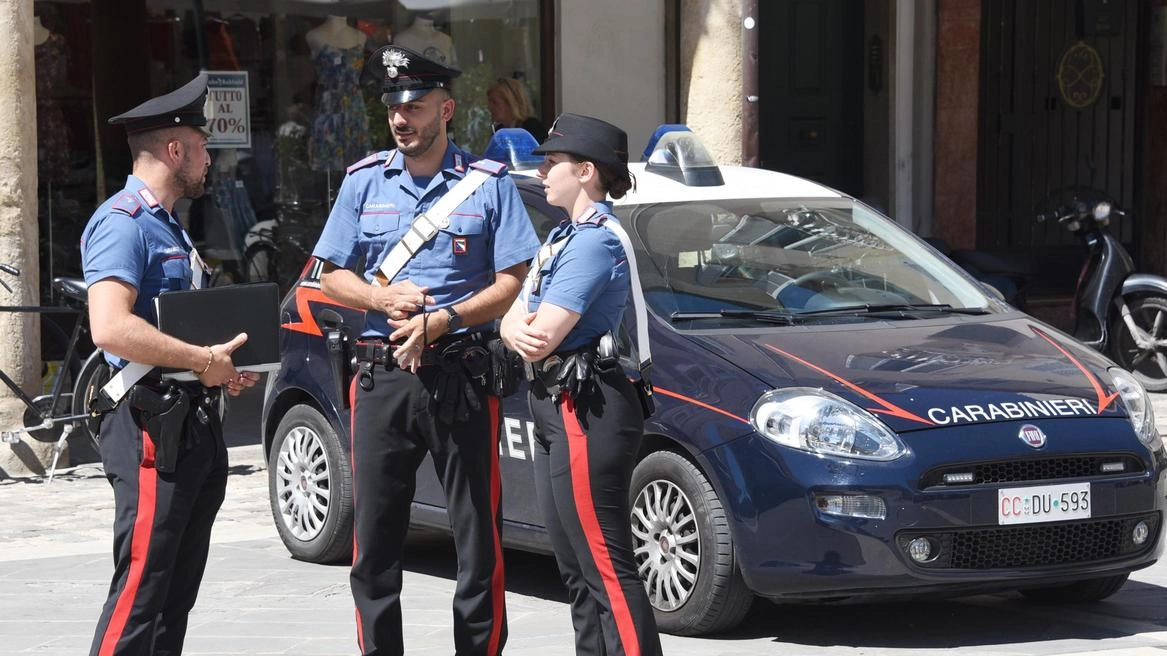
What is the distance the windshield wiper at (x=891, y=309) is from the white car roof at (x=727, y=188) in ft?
2.52

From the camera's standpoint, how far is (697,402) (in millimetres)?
6512

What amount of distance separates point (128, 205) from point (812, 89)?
10.8 m

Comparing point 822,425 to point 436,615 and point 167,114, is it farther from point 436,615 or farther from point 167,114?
point 167,114

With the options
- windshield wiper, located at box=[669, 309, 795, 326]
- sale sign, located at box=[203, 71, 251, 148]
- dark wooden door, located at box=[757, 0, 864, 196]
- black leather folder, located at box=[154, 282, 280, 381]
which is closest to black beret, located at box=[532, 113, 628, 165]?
black leather folder, located at box=[154, 282, 280, 381]

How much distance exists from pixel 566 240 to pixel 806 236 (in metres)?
2.52

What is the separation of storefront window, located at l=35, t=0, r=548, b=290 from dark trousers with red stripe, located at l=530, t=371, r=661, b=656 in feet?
27.3

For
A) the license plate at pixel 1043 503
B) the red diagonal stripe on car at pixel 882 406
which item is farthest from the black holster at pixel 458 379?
the license plate at pixel 1043 503

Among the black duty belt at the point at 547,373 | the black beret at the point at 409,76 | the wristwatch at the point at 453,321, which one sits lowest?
the black duty belt at the point at 547,373

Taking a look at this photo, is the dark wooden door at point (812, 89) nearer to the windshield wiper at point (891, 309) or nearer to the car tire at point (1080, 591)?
the windshield wiper at point (891, 309)

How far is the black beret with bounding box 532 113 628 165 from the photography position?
5305 mm

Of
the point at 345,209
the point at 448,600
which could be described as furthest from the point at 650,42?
the point at 345,209

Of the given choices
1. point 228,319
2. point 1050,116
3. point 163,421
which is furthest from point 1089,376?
point 1050,116

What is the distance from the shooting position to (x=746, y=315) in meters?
7.03

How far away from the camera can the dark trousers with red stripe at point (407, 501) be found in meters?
5.58
